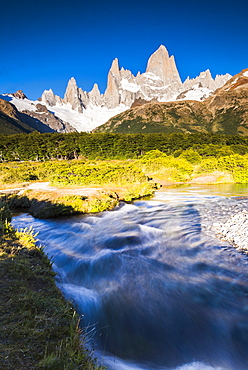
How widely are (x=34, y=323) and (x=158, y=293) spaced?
393 centimetres

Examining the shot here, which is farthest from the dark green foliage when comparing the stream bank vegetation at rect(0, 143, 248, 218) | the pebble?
the pebble

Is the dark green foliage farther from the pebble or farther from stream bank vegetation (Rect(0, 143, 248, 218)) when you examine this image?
the pebble

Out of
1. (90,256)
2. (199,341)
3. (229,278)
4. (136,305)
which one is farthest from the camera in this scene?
(90,256)

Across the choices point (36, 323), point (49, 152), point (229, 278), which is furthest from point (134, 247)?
point (49, 152)

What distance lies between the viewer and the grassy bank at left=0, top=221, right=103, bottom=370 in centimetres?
251

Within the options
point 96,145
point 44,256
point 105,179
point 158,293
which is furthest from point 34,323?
point 96,145

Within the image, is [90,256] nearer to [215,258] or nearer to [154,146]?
[215,258]

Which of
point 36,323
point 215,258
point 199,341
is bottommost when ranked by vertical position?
point 199,341

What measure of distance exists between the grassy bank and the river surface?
1007 millimetres

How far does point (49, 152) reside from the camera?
71938 mm

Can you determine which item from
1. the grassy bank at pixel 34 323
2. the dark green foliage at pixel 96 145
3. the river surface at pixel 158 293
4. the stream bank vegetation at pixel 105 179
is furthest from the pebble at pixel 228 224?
the dark green foliage at pixel 96 145

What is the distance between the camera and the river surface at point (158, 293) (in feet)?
14.1

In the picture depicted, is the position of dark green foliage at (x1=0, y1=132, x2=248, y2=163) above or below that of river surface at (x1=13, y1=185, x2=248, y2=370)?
above

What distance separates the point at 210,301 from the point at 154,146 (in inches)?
2549
